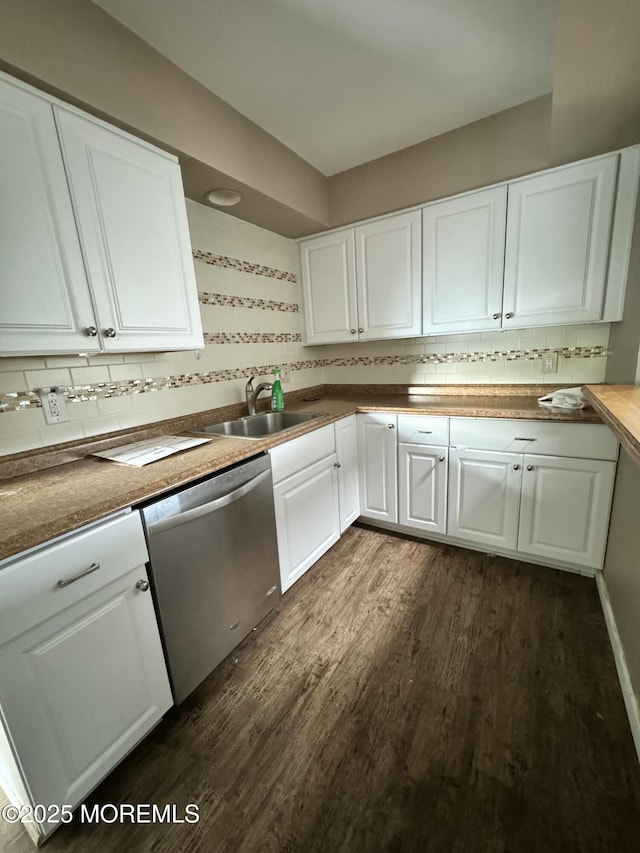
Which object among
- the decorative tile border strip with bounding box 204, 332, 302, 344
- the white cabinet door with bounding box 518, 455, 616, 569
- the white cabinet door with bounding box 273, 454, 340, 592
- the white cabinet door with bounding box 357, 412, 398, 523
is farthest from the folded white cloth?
the decorative tile border strip with bounding box 204, 332, 302, 344

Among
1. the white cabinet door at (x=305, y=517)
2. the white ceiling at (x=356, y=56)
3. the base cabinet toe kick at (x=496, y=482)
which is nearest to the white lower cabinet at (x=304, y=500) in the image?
the white cabinet door at (x=305, y=517)

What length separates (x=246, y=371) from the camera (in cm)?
227

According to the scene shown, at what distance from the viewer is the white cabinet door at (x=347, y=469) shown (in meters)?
2.14

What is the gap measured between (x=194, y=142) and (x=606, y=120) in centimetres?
173

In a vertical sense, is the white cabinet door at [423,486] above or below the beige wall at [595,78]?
below

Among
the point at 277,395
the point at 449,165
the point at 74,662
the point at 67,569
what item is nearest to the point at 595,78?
the point at 449,165

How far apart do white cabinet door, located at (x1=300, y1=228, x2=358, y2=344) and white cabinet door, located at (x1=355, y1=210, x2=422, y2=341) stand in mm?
73

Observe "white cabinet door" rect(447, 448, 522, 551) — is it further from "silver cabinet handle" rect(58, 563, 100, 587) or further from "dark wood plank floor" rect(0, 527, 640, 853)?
"silver cabinet handle" rect(58, 563, 100, 587)

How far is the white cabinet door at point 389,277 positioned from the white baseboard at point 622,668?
1.71m

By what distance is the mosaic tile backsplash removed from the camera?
1.41 metres

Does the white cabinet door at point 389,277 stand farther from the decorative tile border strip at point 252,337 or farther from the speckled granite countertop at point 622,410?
the speckled granite countertop at point 622,410

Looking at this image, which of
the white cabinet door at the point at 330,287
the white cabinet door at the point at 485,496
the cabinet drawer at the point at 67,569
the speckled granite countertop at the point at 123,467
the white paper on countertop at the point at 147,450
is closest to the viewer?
the cabinet drawer at the point at 67,569

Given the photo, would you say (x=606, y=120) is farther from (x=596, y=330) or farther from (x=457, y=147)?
(x=596, y=330)

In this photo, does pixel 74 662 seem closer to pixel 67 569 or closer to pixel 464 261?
pixel 67 569
